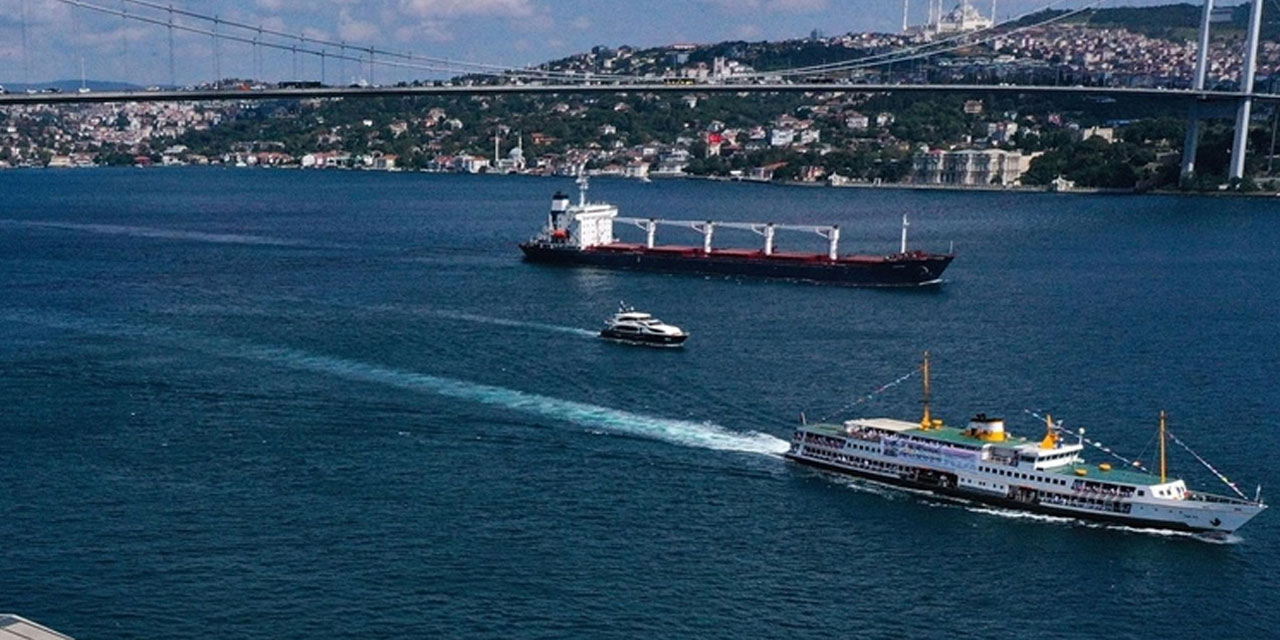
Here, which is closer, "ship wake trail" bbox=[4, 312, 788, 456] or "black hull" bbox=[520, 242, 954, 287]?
"ship wake trail" bbox=[4, 312, 788, 456]

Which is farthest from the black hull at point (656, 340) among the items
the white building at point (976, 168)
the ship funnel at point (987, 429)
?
the white building at point (976, 168)

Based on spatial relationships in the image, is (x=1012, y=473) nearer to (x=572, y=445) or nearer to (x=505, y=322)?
(x=572, y=445)

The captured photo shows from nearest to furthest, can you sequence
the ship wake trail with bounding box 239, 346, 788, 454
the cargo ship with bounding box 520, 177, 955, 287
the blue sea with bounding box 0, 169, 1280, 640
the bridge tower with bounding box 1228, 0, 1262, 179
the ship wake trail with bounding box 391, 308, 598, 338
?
the blue sea with bounding box 0, 169, 1280, 640 → the ship wake trail with bounding box 239, 346, 788, 454 → the ship wake trail with bounding box 391, 308, 598, 338 → the cargo ship with bounding box 520, 177, 955, 287 → the bridge tower with bounding box 1228, 0, 1262, 179

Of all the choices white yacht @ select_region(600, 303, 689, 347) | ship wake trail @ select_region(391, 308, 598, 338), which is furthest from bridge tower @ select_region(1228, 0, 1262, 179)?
white yacht @ select_region(600, 303, 689, 347)

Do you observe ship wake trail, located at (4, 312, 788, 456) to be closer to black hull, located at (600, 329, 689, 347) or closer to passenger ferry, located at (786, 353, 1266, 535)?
passenger ferry, located at (786, 353, 1266, 535)

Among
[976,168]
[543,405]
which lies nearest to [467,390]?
[543,405]

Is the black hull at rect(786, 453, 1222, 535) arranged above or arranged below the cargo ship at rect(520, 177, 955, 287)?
below

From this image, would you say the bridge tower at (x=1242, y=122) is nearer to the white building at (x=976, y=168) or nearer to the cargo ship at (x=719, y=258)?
the white building at (x=976, y=168)
